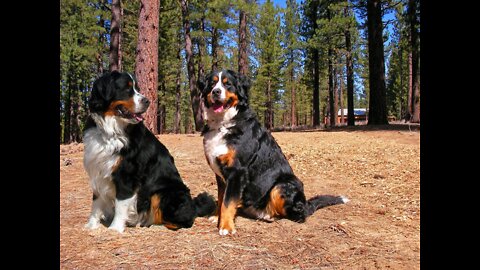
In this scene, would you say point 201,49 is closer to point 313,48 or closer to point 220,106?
point 313,48

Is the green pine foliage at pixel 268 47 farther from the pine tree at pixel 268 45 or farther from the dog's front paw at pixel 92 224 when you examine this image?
the dog's front paw at pixel 92 224

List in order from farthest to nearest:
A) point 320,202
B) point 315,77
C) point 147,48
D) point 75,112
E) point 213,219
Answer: point 75,112 → point 315,77 → point 147,48 → point 320,202 → point 213,219

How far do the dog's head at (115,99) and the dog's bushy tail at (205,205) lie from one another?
167 centimetres

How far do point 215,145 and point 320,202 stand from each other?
1795mm

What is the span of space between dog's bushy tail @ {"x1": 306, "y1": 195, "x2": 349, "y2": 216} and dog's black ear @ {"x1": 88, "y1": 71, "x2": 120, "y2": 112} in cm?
289

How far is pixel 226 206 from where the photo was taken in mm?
4004

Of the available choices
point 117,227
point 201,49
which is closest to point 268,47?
point 201,49

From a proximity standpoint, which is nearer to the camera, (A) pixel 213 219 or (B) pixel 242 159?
(B) pixel 242 159

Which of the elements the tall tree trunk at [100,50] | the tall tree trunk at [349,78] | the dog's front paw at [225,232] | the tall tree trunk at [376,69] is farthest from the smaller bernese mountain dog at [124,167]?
the tall tree trunk at [100,50]

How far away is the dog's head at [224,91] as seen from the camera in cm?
423

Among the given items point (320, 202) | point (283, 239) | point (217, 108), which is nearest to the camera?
point (283, 239)

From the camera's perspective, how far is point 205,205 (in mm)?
4840
